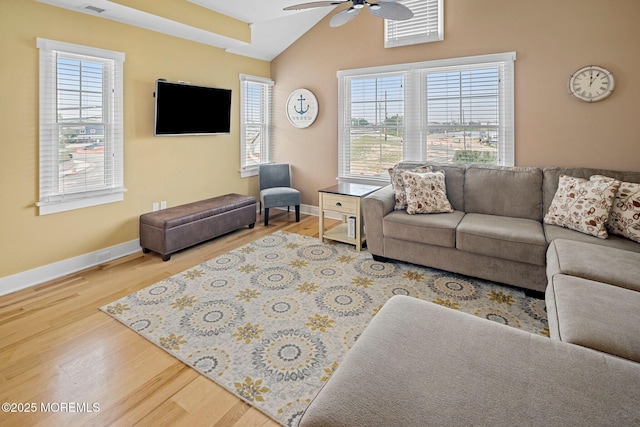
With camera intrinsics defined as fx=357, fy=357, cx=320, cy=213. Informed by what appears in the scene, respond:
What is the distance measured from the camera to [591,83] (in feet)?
11.4

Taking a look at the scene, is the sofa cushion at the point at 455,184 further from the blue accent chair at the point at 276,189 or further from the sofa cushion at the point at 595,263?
the blue accent chair at the point at 276,189

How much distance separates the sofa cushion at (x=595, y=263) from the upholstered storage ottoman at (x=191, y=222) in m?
3.45

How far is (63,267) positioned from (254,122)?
10.7 feet

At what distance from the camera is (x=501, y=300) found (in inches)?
116

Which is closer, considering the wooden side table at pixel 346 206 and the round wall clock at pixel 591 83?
the round wall clock at pixel 591 83

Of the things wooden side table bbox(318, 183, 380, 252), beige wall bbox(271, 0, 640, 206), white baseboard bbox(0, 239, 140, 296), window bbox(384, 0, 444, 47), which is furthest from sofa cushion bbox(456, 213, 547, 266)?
white baseboard bbox(0, 239, 140, 296)

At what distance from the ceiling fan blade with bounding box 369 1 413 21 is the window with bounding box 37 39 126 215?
2636mm

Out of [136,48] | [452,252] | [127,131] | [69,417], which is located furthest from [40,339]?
[452,252]

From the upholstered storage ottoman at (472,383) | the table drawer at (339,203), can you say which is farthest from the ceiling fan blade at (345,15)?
the upholstered storage ottoman at (472,383)

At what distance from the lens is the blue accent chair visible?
513 cm

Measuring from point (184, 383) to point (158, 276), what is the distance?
168cm

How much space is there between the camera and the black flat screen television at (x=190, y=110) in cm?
Answer: 404

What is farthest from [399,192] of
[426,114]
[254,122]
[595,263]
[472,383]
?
[254,122]

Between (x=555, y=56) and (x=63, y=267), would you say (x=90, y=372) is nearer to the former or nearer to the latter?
(x=63, y=267)
